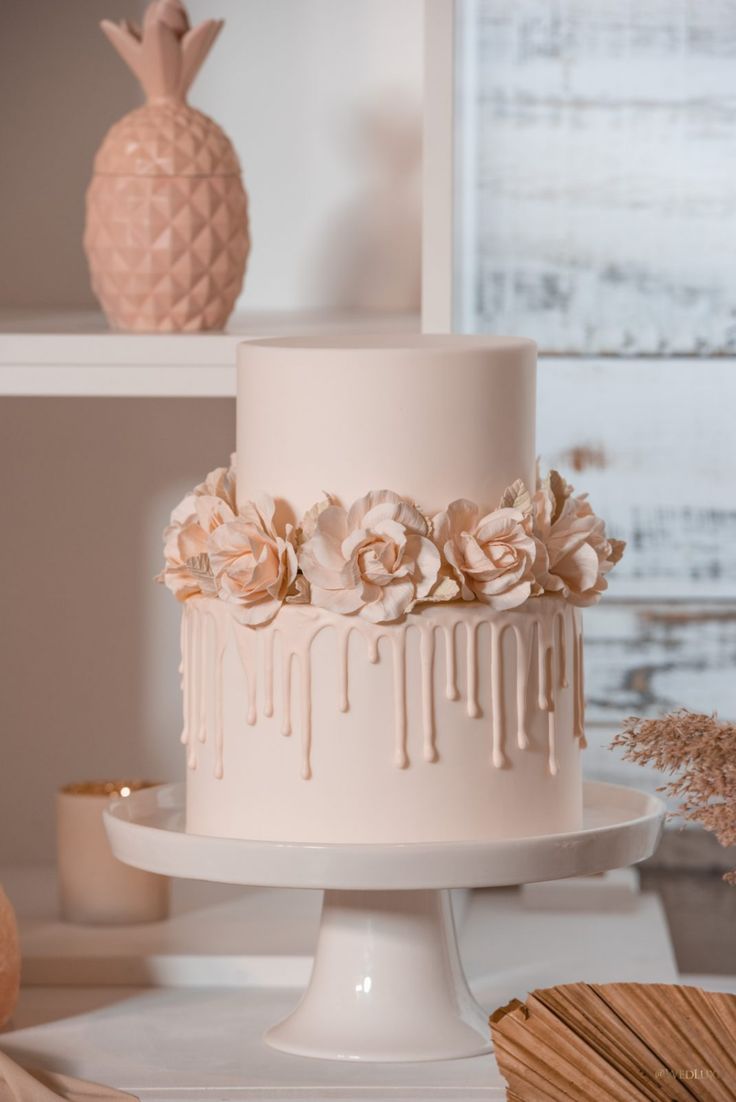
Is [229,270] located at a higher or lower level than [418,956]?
higher

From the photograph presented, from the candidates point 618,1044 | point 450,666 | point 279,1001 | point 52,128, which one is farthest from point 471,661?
point 52,128

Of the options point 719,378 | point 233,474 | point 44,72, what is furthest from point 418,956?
point 44,72

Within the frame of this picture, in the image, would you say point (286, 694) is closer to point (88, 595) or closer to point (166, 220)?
point (166, 220)

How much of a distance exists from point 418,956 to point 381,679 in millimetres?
206

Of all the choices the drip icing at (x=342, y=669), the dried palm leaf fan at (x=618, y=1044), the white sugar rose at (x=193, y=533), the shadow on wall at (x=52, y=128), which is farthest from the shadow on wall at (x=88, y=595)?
the dried palm leaf fan at (x=618, y=1044)

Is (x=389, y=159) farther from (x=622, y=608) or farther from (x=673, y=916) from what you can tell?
(x=673, y=916)

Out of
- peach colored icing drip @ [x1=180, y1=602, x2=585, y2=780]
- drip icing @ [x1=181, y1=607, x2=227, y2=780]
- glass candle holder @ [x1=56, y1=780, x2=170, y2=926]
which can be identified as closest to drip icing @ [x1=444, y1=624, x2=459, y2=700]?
peach colored icing drip @ [x1=180, y1=602, x2=585, y2=780]

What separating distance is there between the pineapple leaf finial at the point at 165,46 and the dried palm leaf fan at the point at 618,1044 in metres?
0.70

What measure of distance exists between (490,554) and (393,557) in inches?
2.2

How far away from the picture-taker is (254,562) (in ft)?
3.11

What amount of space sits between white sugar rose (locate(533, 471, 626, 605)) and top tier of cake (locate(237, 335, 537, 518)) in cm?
3

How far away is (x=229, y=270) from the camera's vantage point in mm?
1226

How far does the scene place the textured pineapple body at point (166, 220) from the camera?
119 cm

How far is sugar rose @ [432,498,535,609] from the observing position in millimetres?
944
